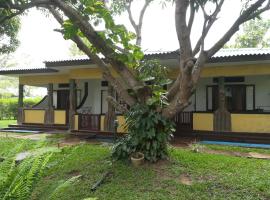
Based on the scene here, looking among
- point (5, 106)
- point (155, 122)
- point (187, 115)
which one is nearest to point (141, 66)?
point (155, 122)

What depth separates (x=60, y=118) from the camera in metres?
15.0

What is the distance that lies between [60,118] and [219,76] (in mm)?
7532

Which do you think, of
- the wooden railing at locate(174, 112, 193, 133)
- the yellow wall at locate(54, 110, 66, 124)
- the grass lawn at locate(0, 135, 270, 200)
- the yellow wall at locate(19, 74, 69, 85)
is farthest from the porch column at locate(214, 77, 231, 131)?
the yellow wall at locate(19, 74, 69, 85)

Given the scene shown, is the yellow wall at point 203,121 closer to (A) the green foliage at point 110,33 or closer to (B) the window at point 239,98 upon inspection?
(B) the window at point 239,98

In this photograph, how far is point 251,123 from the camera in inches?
437

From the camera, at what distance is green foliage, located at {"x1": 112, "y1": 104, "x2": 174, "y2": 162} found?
22.3ft

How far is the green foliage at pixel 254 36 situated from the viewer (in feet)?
102

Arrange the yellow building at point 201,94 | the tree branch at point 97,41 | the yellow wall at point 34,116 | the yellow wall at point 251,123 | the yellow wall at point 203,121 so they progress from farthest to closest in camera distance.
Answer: the yellow wall at point 34,116, the yellow wall at point 203,121, the yellow building at point 201,94, the yellow wall at point 251,123, the tree branch at point 97,41

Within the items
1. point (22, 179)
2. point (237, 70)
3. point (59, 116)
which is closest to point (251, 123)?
point (237, 70)

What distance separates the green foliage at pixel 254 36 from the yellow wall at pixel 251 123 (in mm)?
21727

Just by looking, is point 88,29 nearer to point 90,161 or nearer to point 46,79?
point 90,161

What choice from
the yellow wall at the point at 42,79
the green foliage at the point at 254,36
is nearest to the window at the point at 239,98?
the yellow wall at the point at 42,79

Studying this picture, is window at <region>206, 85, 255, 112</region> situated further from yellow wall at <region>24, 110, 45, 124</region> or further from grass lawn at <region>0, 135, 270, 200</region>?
yellow wall at <region>24, 110, 45, 124</region>

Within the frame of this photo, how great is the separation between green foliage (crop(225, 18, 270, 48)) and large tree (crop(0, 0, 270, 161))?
85.4 feet
